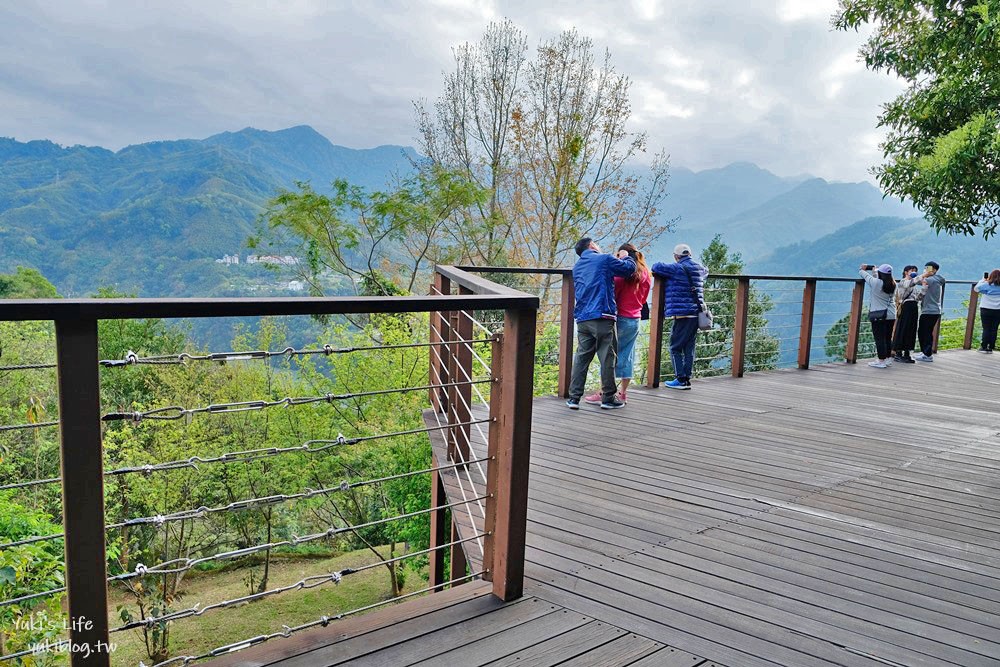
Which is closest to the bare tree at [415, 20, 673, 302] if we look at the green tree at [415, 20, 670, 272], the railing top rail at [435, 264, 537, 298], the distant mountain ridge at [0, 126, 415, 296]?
the green tree at [415, 20, 670, 272]

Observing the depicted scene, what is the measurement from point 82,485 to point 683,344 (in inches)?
202

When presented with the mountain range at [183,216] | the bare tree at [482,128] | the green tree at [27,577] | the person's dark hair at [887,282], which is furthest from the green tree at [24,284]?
the person's dark hair at [887,282]

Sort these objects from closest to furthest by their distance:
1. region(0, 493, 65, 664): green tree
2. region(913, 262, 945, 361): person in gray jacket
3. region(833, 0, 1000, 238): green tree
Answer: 1. region(0, 493, 65, 664): green tree
2. region(913, 262, 945, 361): person in gray jacket
3. region(833, 0, 1000, 238): green tree

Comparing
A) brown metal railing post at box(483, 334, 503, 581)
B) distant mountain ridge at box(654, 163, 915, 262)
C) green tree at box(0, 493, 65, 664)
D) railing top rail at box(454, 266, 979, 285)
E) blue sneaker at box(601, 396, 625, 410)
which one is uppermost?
distant mountain ridge at box(654, 163, 915, 262)

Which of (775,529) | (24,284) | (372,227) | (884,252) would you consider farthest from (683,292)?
(884,252)

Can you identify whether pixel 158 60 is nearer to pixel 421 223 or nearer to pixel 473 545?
pixel 421 223

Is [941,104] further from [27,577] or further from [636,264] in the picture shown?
[27,577]

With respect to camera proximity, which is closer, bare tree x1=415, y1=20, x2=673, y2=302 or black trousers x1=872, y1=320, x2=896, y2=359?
black trousers x1=872, y1=320, x2=896, y2=359

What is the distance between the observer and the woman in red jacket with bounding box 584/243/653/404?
5121mm

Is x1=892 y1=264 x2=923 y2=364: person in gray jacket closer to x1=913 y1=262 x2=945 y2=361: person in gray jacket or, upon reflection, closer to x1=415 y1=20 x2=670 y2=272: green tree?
x1=913 y1=262 x2=945 y2=361: person in gray jacket

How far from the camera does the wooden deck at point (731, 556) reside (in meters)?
1.91

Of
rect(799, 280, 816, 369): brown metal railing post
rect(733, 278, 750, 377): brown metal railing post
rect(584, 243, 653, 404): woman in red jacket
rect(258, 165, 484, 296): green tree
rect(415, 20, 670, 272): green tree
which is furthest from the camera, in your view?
rect(415, 20, 670, 272): green tree

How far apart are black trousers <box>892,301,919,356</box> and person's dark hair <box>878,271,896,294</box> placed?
29.3 inches

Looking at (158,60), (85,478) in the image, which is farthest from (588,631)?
(158,60)
